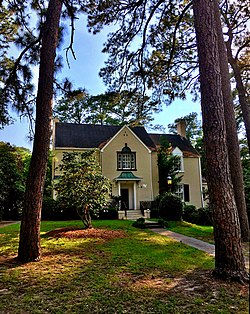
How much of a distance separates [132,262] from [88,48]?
818 cm

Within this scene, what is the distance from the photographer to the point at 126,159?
906 inches

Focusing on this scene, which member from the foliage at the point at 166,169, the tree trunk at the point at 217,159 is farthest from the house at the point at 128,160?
the tree trunk at the point at 217,159

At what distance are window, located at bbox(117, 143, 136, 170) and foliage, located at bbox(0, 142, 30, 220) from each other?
8076mm

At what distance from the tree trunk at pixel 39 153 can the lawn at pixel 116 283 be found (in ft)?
1.57

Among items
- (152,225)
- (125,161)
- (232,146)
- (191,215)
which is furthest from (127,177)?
(232,146)

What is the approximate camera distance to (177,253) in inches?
282

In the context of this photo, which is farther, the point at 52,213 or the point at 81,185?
the point at 52,213

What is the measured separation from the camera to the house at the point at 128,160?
22.1 metres

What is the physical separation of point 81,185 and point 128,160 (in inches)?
475

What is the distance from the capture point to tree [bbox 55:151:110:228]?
11.1 metres

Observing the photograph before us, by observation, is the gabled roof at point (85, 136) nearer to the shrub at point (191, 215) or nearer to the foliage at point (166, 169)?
the foliage at point (166, 169)

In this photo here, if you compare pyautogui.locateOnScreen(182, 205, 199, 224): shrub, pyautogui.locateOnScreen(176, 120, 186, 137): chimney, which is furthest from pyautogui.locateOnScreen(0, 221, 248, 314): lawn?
pyautogui.locateOnScreen(176, 120, 186, 137): chimney

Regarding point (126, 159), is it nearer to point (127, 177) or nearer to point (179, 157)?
point (127, 177)

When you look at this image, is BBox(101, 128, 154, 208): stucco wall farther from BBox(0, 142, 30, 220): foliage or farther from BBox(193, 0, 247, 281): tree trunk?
BBox(193, 0, 247, 281): tree trunk
